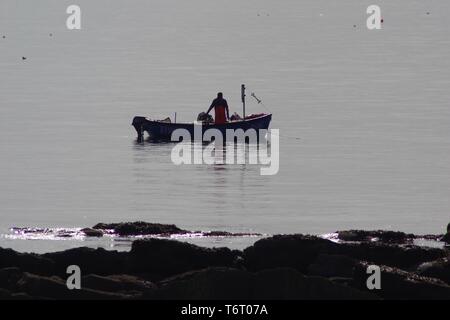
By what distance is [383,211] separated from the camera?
4928 centimetres

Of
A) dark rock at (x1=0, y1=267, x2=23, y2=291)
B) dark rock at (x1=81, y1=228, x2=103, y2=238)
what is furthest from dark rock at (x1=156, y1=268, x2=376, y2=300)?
dark rock at (x1=81, y1=228, x2=103, y2=238)

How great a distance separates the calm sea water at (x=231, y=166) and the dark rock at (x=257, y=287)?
35.5 feet

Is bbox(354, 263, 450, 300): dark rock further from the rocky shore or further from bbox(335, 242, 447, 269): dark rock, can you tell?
bbox(335, 242, 447, 269): dark rock

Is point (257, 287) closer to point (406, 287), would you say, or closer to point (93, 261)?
point (406, 287)

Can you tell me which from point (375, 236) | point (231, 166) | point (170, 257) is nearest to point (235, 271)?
point (170, 257)

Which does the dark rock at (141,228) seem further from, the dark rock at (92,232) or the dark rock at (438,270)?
the dark rock at (438,270)

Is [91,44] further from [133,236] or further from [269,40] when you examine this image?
[133,236]

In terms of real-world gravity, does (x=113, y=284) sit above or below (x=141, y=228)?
below

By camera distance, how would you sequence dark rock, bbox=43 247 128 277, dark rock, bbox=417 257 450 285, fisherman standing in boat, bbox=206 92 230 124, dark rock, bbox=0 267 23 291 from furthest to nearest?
fisherman standing in boat, bbox=206 92 230 124 → dark rock, bbox=43 247 128 277 → dark rock, bbox=417 257 450 285 → dark rock, bbox=0 267 23 291

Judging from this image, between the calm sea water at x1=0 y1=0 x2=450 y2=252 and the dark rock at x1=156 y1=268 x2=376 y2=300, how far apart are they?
A: 10806 millimetres

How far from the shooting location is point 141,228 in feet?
141

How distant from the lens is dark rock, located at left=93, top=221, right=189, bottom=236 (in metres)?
42.9

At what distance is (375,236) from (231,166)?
2068cm

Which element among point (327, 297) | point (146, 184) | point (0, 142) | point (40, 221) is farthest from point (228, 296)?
point (0, 142)
